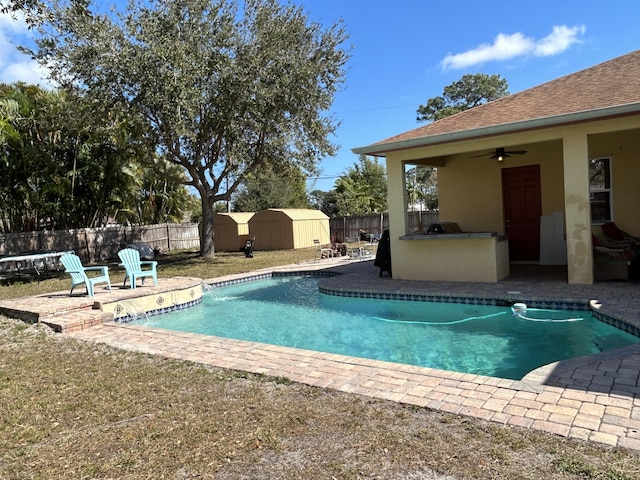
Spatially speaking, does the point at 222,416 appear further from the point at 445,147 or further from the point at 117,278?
the point at 117,278

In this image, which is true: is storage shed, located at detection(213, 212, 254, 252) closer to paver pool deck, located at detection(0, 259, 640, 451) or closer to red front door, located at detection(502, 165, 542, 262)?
red front door, located at detection(502, 165, 542, 262)

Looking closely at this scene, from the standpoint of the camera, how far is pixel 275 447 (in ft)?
9.58

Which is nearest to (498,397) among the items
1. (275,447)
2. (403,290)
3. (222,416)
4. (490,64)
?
(275,447)

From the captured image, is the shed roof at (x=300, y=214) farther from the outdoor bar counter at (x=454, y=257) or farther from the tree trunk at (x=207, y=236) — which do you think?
the outdoor bar counter at (x=454, y=257)

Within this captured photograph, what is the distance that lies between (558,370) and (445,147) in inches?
226

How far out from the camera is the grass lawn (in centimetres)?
258

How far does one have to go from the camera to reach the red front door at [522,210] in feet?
35.4

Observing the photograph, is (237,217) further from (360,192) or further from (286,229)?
(360,192)

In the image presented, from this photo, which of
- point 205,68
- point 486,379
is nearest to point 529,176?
point 486,379

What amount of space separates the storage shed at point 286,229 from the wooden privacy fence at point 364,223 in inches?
106

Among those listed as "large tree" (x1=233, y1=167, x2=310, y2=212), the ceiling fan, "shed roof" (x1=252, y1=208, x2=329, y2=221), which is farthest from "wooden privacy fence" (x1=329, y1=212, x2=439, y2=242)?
the ceiling fan

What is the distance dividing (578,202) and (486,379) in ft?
17.1

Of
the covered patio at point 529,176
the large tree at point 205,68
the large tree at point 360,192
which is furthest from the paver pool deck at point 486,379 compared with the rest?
the large tree at point 360,192

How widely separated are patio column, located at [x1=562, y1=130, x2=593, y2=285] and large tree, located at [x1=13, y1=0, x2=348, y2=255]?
9404 mm
